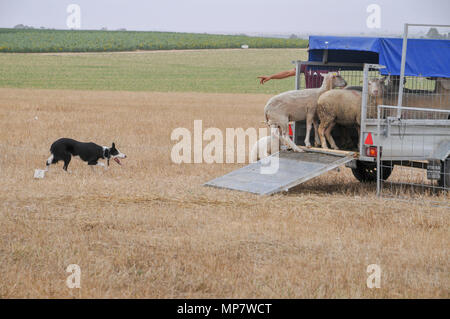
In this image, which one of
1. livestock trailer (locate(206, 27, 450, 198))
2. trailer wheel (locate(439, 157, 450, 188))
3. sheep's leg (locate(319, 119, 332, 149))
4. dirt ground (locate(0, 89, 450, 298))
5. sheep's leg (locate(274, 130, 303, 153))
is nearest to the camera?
dirt ground (locate(0, 89, 450, 298))

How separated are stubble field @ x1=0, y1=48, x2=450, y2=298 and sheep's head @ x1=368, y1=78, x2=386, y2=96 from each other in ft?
5.80

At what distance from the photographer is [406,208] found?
32.0 ft

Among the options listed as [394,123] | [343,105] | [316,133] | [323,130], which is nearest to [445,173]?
[394,123]

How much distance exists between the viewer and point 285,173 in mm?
10797

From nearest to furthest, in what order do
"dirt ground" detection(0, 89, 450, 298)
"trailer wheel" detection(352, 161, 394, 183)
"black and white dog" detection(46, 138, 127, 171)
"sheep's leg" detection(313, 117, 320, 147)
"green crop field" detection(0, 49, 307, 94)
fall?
"dirt ground" detection(0, 89, 450, 298)
"sheep's leg" detection(313, 117, 320, 147)
"black and white dog" detection(46, 138, 127, 171)
"trailer wheel" detection(352, 161, 394, 183)
"green crop field" detection(0, 49, 307, 94)

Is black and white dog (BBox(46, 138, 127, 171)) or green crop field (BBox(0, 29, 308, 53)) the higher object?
green crop field (BBox(0, 29, 308, 53))

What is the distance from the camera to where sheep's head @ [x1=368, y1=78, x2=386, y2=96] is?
10805mm

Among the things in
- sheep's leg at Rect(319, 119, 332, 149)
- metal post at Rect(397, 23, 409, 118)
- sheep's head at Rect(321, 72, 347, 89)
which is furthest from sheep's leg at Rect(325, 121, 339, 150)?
metal post at Rect(397, 23, 409, 118)

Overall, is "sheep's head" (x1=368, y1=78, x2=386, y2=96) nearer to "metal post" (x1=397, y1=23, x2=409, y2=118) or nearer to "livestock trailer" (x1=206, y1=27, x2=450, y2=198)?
"livestock trailer" (x1=206, y1=27, x2=450, y2=198)

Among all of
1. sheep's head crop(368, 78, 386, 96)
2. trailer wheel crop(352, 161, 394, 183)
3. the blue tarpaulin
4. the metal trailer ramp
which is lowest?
trailer wheel crop(352, 161, 394, 183)

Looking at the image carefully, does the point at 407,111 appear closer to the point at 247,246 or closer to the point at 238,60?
the point at 247,246

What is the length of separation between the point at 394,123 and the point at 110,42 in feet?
249

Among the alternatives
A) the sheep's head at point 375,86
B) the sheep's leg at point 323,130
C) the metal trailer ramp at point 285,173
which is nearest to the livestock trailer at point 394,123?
the metal trailer ramp at point 285,173

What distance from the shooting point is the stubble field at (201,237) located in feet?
20.2
